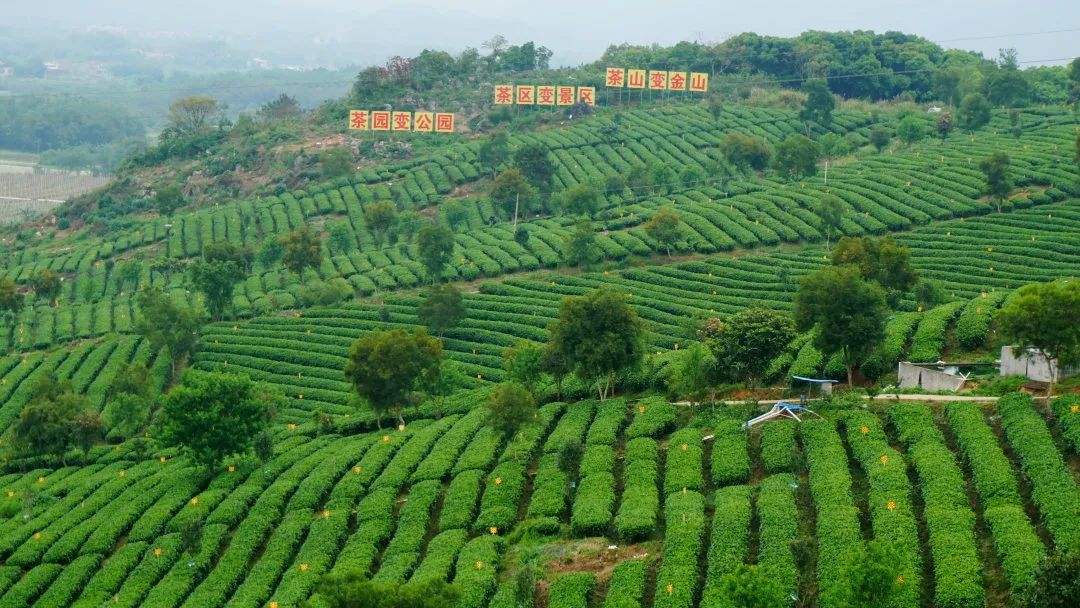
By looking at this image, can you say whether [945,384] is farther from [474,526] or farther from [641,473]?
[474,526]

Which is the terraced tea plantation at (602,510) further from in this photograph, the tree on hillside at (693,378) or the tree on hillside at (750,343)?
the tree on hillside at (750,343)

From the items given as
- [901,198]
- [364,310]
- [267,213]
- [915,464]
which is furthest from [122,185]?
[915,464]

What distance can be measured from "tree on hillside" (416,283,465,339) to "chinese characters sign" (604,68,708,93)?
5142cm

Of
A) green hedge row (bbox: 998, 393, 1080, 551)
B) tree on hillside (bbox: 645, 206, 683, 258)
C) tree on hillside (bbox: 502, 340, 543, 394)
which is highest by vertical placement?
tree on hillside (bbox: 645, 206, 683, 258)

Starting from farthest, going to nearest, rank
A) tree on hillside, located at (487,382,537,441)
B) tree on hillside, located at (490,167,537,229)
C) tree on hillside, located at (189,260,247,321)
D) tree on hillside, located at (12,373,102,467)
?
tree on hillside, located at (490,167,537,229), tree on hillside, located at (189,260,247,321), tree on hillside, located at (12,373,102,467), tree on hillside, located at (487,382,537,441)

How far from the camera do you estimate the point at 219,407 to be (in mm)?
48469

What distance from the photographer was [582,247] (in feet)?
241

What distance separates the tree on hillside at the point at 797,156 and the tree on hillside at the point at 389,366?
136 feet

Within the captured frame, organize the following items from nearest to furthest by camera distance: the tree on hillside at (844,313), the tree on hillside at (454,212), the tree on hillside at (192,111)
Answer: the tree on hillside at (844,313) → the tree on hillside at (454,212) → the tree on hillside at (192,111)

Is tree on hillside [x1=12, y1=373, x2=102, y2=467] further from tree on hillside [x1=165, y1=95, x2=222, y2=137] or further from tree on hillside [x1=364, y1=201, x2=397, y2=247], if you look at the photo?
tree on hillside [x1=165, y1=95, x2=222, y2=137]

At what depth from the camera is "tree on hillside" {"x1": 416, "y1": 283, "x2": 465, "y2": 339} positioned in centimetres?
6481

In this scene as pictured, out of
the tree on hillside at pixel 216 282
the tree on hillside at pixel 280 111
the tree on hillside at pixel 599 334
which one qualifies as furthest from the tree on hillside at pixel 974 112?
the tree on hillside at pixel 280 111

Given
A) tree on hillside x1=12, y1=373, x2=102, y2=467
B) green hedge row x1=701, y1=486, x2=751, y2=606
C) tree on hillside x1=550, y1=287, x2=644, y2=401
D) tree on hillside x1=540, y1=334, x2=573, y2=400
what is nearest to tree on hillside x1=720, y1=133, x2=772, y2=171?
tree on hillside x1=550, y1=287, x2=644, y2=401

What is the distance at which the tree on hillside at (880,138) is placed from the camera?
9450 centimetres
